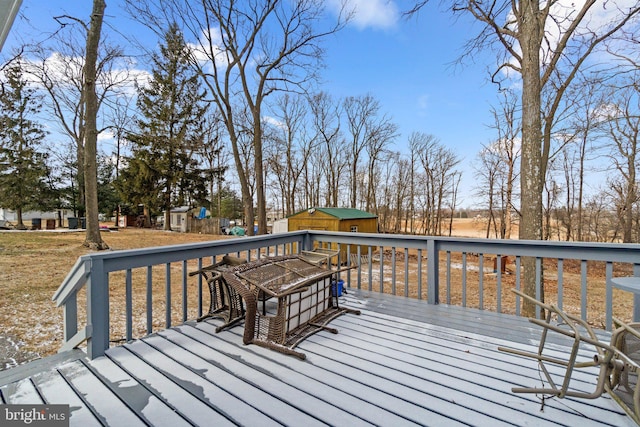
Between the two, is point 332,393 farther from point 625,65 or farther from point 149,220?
point 149,220

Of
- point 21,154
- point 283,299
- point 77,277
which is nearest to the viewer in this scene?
point 77,277

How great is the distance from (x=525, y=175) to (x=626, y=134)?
26.9 feet

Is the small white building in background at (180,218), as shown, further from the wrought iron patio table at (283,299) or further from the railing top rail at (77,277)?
the wrought iron patio table at (283,299)

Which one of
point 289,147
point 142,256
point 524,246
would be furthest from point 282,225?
point 524,246

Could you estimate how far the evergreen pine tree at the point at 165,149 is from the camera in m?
19.2

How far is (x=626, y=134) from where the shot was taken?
980 centimetres

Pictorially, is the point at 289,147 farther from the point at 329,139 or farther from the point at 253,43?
the point at 253,43

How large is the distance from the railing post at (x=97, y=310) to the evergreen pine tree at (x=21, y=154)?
758 inches

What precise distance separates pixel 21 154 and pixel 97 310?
21459 mm

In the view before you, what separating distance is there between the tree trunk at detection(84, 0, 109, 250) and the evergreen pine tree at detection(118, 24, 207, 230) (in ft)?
31.8

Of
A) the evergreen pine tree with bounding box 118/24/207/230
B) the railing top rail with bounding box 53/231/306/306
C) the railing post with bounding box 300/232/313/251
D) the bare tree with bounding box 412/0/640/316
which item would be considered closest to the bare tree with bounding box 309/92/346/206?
the evergreen pine tree with bounding box 118/24/207/230

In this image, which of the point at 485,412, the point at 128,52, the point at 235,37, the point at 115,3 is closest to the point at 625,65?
the point at 485,412

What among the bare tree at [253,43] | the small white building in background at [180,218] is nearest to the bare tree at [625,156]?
the bare tree at [253,43]

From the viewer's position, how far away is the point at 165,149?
65.0 ft
